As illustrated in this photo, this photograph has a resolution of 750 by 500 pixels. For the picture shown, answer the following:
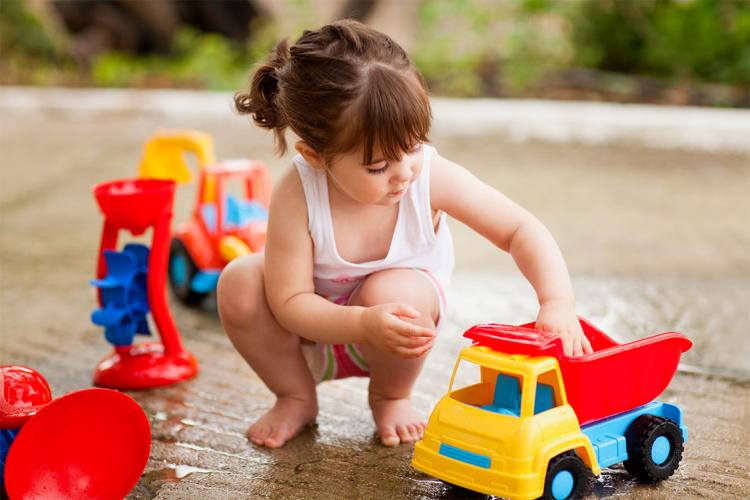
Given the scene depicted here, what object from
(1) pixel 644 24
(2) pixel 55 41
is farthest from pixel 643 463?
(2) pixel 55 41

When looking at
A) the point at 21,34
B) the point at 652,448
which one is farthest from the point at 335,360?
the point at 21,34

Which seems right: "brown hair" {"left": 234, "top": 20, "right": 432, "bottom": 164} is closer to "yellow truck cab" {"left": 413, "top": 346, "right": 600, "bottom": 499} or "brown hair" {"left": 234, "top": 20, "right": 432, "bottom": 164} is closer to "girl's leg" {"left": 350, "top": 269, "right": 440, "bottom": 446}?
"girl's leg" {"left": 350, "top": 269, "right": 440, "bottom": 446}

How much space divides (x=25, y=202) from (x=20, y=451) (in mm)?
2853

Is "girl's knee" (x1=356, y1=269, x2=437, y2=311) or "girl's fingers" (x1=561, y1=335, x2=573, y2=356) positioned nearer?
"girl's fingers" (x1=561, y1=335, x2=573, y2=356)

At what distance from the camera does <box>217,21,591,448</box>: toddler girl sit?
5.45ft

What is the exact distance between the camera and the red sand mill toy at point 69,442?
1.63 metres

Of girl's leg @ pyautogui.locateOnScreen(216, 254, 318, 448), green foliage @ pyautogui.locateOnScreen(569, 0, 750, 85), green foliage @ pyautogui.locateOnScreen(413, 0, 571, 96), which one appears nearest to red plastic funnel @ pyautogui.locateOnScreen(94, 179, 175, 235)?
girl's leg @ pyautogui.locateOnScreen(216, 254, 318, 448)

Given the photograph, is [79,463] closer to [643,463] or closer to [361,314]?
[361,314]

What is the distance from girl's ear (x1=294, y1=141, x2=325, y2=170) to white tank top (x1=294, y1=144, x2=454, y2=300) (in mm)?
52

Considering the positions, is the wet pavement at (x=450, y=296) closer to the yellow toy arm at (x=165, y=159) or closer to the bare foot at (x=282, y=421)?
the bare foot at (x=282, y=421)

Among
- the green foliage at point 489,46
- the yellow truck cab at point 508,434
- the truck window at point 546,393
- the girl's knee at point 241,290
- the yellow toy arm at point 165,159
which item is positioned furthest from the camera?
the green foliage at point 489,46

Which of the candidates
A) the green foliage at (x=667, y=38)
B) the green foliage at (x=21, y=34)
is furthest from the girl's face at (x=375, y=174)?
the green foliage at (x=21, y=34)

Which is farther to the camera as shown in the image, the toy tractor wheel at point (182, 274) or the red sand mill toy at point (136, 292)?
the toy tractor wheel at point (182, 274)

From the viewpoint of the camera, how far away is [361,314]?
5.59 feet
